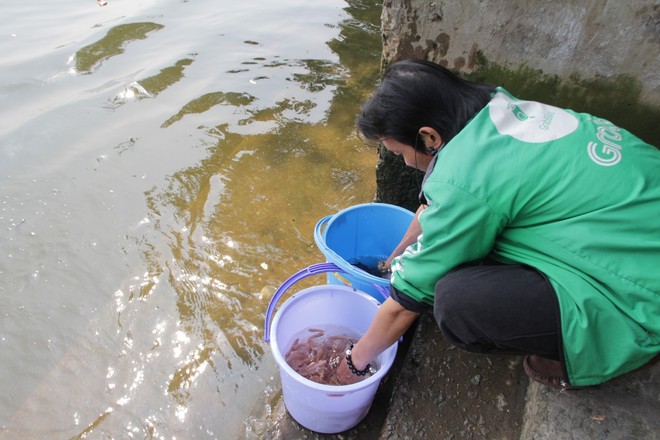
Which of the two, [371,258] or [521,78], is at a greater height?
[521,78]

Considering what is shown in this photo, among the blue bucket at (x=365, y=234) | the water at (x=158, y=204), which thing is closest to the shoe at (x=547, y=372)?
the blue bucket at (x=365, y=234)

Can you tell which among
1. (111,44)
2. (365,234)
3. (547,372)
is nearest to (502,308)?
(547,372)

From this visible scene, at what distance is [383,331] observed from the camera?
157 centimetres

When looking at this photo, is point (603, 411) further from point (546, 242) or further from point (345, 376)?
point (345, 376)

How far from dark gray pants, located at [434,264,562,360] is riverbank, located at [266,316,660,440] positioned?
0.21 m

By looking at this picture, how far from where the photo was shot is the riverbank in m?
1.35

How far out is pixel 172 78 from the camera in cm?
438

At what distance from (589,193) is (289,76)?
146 inches

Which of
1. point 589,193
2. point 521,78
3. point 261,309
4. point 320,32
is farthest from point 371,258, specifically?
point 320,32

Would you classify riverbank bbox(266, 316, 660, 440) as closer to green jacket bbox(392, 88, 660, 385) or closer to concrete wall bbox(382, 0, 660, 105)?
green jacket bbox(392, 88, 660, 385)

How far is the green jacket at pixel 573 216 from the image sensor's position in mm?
1163

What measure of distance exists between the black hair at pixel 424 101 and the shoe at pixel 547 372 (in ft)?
2.69

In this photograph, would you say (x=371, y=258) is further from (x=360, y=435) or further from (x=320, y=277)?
(x=360, y=435)

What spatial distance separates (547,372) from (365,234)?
3.59 feet
